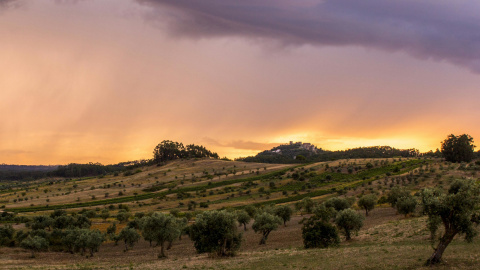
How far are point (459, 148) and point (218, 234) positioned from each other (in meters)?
178

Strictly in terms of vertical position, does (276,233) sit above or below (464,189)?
below

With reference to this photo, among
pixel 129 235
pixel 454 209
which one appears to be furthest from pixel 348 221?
pixel 129 235

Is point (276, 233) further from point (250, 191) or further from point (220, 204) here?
point (250, 191)

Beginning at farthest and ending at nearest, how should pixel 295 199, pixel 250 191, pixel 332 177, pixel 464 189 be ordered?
1. pixel 332 177
2. pixel 250 191
3. pixel 295 199
4. pixel 464 189

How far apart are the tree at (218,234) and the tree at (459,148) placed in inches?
6893

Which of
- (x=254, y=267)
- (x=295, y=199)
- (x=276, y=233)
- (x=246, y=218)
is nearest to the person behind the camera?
(x=254, y=267)

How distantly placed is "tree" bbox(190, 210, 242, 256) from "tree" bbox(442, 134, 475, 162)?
175086 mm

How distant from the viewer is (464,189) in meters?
29.4

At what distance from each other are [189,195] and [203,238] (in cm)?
12405

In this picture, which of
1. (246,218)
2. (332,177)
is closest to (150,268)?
(246,218)

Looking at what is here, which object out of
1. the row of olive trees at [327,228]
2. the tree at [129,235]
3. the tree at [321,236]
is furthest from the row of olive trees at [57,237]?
the tree at [321,236]

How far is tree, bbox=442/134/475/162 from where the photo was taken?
185000 mm

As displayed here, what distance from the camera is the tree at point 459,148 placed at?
185 m

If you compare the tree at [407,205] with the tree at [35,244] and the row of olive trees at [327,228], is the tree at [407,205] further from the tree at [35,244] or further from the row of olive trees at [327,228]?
the tree at [35,244]
